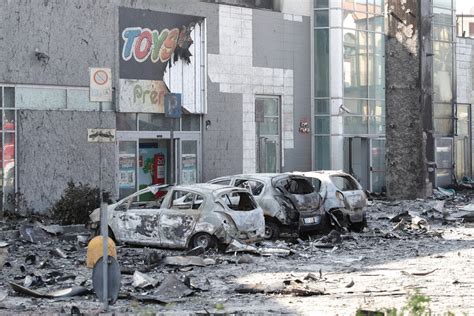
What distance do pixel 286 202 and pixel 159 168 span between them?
10.7 meters

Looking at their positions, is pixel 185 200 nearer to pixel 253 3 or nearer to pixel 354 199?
pixel 354 199

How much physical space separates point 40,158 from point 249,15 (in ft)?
34.1

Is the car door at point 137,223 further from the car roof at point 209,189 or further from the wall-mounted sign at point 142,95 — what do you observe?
the wall-mounted sign at point 142,95

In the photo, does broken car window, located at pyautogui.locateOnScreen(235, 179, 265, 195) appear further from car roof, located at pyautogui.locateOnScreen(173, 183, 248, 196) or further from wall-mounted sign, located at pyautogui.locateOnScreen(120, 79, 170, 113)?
wall-mounted sign, located at pyautogui.locateOnScreen(120, 79, 170, 113)

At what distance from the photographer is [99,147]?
27.1m

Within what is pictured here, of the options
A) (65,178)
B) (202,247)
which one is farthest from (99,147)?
(202,247)

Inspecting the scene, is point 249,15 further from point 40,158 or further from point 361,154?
point 40,158

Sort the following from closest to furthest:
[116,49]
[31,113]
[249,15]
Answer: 1. [31,113]
2. [116,49]
3. [249,15]

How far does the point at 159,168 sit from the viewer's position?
29.6 m

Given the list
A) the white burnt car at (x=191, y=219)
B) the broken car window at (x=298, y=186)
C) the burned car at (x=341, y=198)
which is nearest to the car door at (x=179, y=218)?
the white burnt car at (x=191, y=219)

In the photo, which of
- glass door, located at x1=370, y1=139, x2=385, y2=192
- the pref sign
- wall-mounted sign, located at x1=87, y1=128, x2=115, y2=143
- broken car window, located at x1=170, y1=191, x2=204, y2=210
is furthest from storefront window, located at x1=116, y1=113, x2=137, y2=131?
glass door, located at x1=370, y1=139, x2=385, y2=192

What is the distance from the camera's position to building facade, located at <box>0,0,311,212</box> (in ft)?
83.4

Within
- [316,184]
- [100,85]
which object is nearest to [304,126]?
[100,85]

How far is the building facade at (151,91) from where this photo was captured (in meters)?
25.4
